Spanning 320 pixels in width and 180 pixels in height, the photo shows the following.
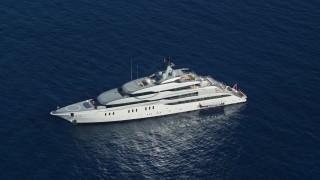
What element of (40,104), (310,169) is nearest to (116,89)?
(40,104)

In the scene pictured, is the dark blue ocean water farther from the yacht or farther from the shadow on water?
the yacht

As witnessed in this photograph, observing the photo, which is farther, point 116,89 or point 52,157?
point 116,89

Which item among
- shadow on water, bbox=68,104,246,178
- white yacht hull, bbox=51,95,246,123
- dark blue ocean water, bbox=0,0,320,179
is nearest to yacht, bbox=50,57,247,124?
white yacht hull, bbox=51,95,246,123

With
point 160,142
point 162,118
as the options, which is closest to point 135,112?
point 162,118

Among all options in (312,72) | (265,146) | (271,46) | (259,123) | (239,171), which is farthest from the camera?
(271,46)

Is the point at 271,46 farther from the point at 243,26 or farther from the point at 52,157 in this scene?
the point at 52,157

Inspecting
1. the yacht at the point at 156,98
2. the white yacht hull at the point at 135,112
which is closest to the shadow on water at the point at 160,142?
the white yacht hull at the point at 135,112

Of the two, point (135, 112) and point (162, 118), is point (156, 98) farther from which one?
point (135, 112)
